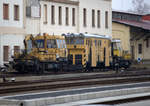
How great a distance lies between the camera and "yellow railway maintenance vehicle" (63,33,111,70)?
34469 mm

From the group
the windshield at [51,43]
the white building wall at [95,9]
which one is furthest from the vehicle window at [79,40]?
the white building wall at [95,9]

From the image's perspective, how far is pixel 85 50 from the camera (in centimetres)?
3444

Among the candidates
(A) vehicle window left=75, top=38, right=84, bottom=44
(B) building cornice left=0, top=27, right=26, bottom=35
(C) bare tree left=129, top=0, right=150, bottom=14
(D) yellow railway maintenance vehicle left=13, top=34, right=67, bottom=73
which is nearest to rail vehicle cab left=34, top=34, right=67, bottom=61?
(D) yellow railway maintenance vehicle left=13, top=34, right=67, bottom=73

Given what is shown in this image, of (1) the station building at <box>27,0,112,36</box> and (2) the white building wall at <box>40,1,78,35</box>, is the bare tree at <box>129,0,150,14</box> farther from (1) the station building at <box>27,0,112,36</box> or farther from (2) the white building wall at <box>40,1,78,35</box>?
(2) the white building wall at <box>40,1,78,35</box>

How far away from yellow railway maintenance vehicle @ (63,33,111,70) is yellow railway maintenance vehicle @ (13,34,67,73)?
1.82m

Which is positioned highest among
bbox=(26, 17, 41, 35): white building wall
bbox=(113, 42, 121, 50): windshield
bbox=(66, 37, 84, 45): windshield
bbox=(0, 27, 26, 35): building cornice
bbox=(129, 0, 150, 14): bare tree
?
bbox=(129, 0, 150, 14): bare tree

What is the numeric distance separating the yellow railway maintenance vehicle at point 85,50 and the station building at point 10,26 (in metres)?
8.36

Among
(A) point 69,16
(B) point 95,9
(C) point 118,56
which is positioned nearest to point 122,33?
(B) point 95,9

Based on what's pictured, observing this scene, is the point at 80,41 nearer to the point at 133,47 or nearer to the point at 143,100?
the point at 143,100

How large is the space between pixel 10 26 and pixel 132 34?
25827 millimetres

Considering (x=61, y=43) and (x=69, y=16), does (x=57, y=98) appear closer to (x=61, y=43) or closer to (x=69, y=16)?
(x=61, y=43)

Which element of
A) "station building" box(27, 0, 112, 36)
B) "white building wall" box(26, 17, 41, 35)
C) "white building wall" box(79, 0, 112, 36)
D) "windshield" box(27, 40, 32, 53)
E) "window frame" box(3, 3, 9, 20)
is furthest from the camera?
"white building wall" box(79, 0, 112, 36)

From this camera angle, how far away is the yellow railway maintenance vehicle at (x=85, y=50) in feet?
113

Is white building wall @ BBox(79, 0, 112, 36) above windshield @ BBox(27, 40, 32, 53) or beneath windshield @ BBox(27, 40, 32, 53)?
above
